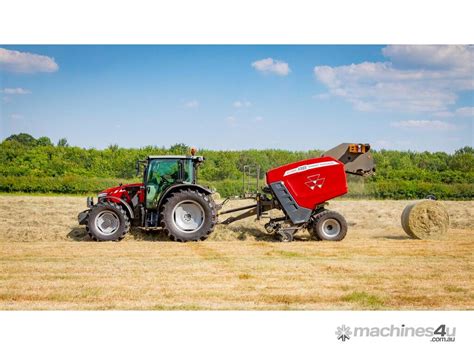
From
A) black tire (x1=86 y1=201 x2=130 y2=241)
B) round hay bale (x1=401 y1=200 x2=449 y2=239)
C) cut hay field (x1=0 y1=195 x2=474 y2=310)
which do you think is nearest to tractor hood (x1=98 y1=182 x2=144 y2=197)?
black tire (x1=86 y1=201 x2=130 y2=241)

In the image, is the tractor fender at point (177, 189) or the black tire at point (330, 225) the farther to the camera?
the black tire at point (330, 225)

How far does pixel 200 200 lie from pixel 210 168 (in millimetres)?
5906

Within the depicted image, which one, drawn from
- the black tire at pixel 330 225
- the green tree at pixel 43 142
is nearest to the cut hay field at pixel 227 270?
the black tire at pixel 330 225

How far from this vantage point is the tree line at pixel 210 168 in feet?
55.1

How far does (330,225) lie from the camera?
40.9 feet

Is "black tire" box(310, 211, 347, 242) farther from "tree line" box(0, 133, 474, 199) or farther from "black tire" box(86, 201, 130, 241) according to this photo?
"black tire" box(86, 201, 130, 241)

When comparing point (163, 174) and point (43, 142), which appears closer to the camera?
point (163, 174)

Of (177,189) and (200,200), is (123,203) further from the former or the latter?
(200,200)

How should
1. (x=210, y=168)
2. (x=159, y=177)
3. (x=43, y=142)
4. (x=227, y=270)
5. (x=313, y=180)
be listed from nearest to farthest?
(x=227, y=270) → (x=159, y=177) → (x=313, y=180) → (x=43, y=142) → (x=210, y=168)

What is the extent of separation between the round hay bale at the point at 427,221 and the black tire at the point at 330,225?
1515 millimetres

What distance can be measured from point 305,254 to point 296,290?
2926 mm

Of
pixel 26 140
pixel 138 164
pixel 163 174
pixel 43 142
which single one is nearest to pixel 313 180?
pixel 163 174

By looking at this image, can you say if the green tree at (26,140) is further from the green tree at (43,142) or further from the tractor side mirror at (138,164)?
the tractor side mirror at (138,164)
